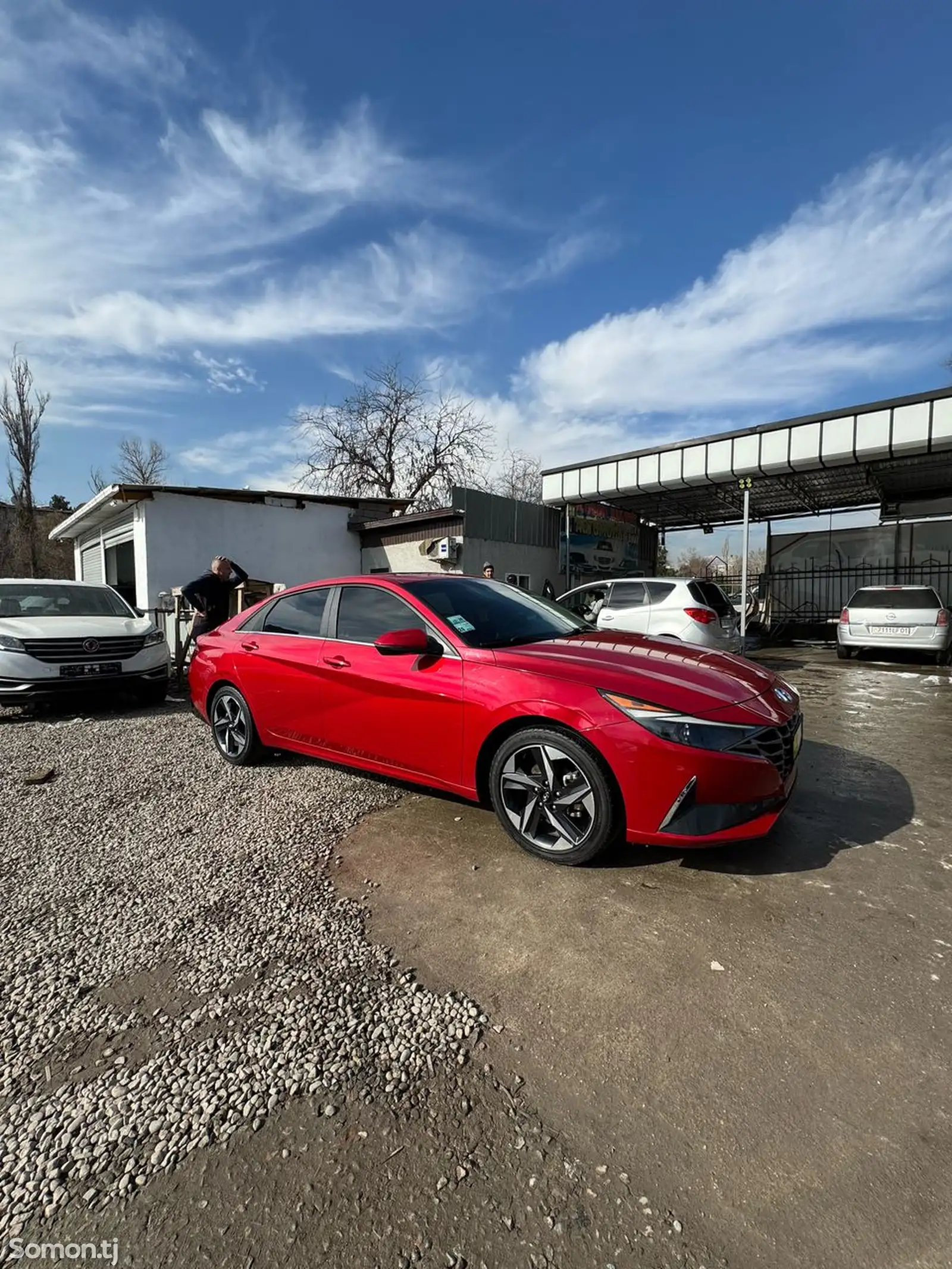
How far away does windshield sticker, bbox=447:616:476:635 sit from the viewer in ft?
11.4

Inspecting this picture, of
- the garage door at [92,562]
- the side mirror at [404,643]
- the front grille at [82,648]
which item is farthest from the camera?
the garage door at [92,562]

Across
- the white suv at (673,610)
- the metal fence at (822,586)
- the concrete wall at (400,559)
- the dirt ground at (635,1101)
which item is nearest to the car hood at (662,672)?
the dirt ground at (635,1101)

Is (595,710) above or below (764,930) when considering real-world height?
above

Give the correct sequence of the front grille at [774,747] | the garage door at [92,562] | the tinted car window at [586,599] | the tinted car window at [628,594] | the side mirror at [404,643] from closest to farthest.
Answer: the front grille at [774,747] < the side mirror at [404,643] < the tinted car window at [628,594] < the tinted car window at [586,599] < the garage door at [92,562]

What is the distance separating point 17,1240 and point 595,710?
7.72ft

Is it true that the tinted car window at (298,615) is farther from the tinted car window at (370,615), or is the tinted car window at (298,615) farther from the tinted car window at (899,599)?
the tinted car window at (899,599)

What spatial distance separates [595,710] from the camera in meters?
2.79

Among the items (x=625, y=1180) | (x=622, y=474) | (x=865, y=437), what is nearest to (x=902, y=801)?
(x=625, y=1180)

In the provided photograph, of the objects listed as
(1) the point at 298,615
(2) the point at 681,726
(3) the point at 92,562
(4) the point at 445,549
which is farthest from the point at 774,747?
(3) the point at 92,562

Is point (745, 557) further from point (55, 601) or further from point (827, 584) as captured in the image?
point (55, 601)

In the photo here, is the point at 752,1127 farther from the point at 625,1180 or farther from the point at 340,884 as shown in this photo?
the point at 340,884

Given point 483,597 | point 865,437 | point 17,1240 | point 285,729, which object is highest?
point 865,437

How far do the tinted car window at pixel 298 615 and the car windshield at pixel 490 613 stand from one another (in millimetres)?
755

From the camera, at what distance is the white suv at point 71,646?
612 cm
